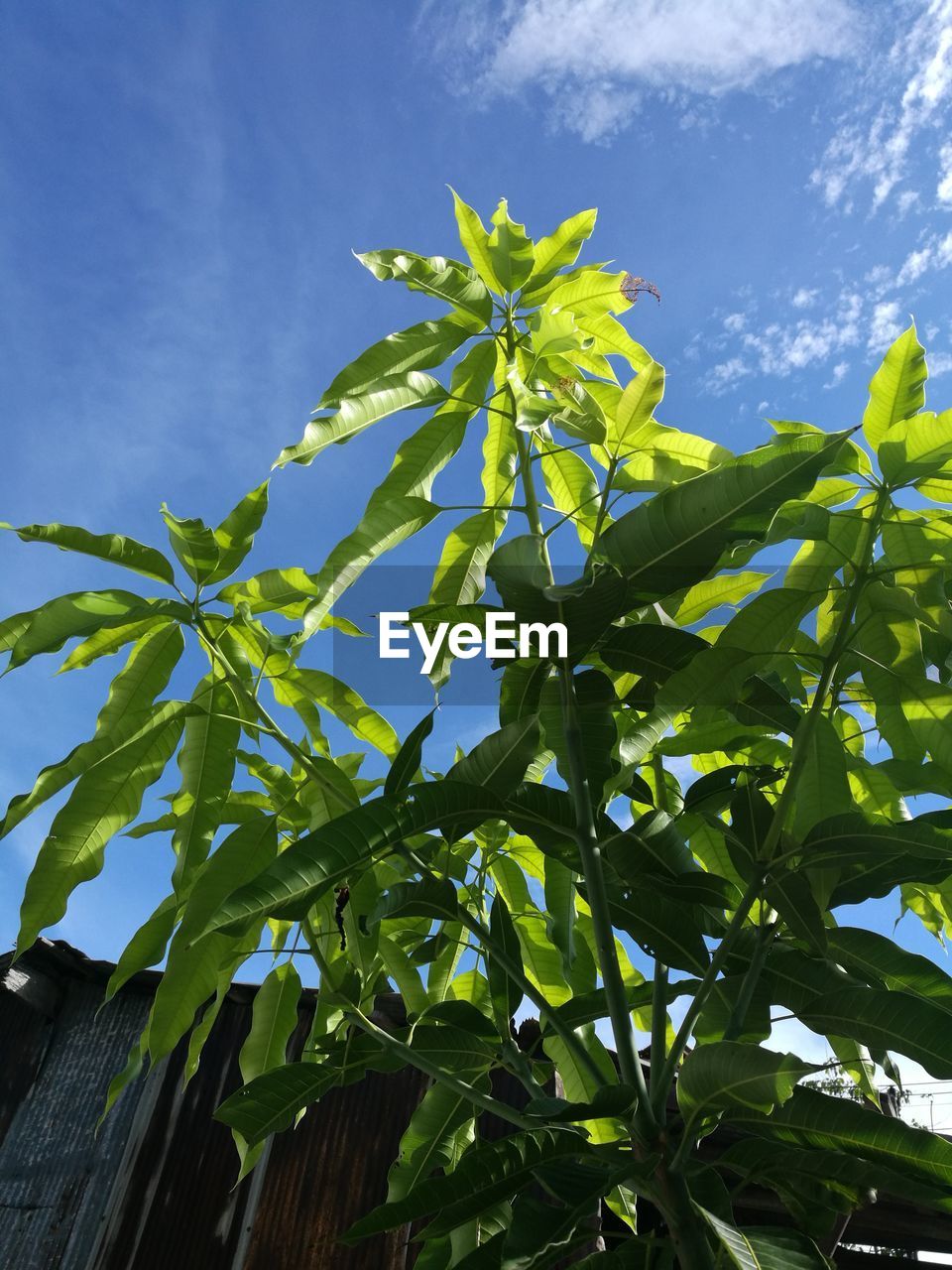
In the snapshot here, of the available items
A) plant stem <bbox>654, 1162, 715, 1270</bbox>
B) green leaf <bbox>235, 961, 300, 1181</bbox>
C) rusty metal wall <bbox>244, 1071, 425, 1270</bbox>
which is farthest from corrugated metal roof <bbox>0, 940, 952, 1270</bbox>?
plant stem <bbox>654, 1162, 715, 1270</bbox>

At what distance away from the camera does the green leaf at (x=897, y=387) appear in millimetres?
1273

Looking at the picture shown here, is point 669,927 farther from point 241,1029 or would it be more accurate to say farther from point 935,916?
point 241,1029

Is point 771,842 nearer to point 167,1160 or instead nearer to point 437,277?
point 437,277

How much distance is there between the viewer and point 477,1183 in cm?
93

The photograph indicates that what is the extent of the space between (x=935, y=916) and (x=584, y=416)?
1092mm

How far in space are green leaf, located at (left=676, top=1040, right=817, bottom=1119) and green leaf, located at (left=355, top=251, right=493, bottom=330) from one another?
993 mm

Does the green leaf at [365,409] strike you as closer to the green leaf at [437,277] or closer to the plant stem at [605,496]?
the green leaf at [437,277]

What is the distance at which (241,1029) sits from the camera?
4.11 metres

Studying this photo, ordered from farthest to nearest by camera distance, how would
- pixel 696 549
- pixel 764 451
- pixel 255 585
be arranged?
1. pixel 255 585
2. pixel 764 451
3. pixel 696 549

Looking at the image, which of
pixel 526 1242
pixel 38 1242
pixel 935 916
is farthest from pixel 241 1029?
pixel 526 1242

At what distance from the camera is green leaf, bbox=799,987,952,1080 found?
3.18ft

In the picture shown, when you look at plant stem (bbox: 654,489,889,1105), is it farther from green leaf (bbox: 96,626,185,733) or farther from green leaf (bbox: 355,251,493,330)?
green leaf (bbox: 96,626,185,733)

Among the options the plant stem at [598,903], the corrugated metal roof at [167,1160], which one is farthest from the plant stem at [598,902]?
the corrugated metal roof at [167,1160]

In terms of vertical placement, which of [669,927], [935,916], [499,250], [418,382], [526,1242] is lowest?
[526,1242]
